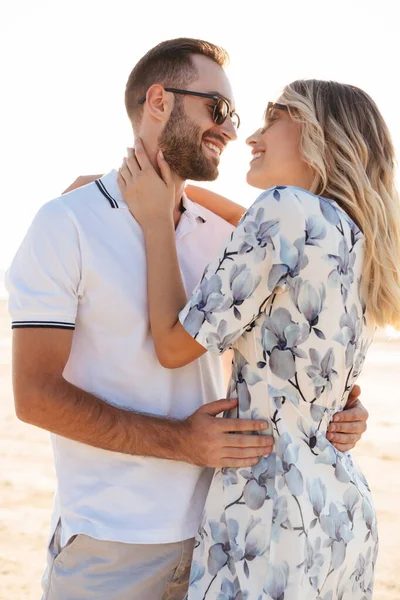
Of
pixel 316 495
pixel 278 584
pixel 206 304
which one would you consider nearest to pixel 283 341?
pixel 206 304

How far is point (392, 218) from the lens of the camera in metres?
2.71

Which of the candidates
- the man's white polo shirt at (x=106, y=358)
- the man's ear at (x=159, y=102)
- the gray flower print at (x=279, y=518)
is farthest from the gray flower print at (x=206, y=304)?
the man's ear at (x=159, y=102)

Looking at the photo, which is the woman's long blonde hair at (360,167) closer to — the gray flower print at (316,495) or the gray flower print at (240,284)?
the gray flower print at (240,284)

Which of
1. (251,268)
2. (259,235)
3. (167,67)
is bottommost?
(251,268)

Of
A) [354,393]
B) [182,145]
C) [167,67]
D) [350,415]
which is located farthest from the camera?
[167,67]

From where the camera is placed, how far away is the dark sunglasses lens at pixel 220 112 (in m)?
3.20

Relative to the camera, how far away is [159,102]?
3.18 m

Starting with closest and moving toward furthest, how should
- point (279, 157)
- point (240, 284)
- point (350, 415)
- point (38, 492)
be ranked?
point (240, 284) < point (350, 415) < point (279, 157) < point (38, 492)

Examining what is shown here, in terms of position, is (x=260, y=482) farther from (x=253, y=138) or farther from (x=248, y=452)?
(x=253, y=138)

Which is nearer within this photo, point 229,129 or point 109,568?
point 109,568

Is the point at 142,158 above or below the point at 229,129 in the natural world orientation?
below

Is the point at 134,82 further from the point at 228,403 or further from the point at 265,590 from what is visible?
the point at 265,590

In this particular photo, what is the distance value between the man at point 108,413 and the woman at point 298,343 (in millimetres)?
108

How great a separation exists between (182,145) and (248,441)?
1.23 metres
